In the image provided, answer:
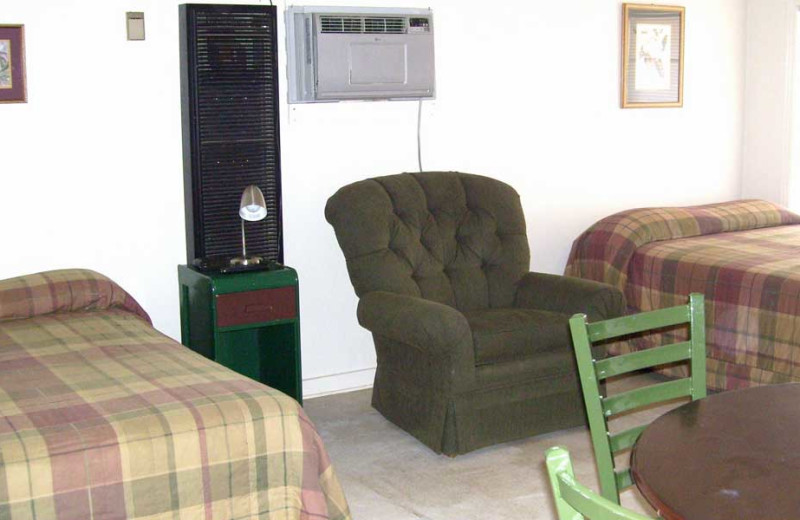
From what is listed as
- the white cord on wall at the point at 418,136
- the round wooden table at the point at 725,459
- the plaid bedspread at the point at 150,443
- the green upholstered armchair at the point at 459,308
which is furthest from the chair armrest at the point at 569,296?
the round wooden table at the point at 725,459

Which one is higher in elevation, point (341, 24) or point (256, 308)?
point (341, 24)

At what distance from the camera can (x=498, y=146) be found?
4.85m

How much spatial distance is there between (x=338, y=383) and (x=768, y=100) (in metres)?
2.99

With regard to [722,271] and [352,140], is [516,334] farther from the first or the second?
[352,140]

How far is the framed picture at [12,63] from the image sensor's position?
12.1 feet

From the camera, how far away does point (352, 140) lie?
177 inches

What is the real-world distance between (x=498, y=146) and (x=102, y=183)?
1.89 m

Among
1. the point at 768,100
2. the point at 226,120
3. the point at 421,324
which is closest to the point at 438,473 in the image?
the point at 421,324

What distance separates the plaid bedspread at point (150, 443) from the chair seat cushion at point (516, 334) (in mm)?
1159

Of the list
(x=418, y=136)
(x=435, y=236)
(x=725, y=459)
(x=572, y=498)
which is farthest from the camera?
(x=418, y=136)

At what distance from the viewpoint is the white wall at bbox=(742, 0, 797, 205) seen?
18.2 feet

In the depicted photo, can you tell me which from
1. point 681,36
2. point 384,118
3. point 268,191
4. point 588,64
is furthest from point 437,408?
point 681,36

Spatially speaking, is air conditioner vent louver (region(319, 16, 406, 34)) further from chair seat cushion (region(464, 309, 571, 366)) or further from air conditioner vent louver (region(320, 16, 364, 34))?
chair seat cushion (region(464, 309, 571, 366))

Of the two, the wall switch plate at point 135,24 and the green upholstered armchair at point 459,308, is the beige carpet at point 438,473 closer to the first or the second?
the green upholstered armchair at point 459,308
